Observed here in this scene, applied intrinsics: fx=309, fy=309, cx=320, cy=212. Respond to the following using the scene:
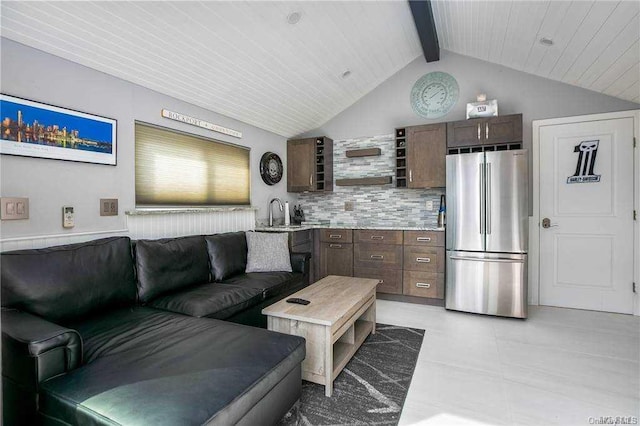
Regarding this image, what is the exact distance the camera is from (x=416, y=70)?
14.5 ft

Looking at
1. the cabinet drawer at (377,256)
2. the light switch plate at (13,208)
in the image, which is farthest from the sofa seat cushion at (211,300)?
the cabinet drawer at (377,256)

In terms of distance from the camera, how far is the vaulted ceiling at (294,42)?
85.6 inches

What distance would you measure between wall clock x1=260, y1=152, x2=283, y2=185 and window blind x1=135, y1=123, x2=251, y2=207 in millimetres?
303

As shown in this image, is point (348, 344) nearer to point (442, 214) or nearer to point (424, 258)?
point (424, 258)

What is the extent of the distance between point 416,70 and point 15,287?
15.6 ft

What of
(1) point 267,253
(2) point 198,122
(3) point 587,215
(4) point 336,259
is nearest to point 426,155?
(4) point 336,259

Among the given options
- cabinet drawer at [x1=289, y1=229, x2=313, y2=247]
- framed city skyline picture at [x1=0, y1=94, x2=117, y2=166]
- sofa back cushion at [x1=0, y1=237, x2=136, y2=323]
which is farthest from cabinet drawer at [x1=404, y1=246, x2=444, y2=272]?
framed city skyline picture at [x1=0, y1=94, x2=117, y2=166]

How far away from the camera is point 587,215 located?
3598 mm

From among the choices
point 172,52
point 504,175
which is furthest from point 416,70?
point 172,52

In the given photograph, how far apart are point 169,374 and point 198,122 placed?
276 centimetres

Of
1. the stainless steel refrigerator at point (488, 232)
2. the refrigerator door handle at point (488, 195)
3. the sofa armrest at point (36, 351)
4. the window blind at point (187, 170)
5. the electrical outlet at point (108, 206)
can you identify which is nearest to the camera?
the sofa armrest at point (36, 351)

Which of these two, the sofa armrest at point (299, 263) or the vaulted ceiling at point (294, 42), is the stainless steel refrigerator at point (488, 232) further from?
the sofa armrest at point (299, 263)

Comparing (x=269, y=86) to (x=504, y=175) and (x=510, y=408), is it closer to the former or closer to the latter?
(x=504, y=175)

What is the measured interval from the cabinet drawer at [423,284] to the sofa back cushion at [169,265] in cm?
240
